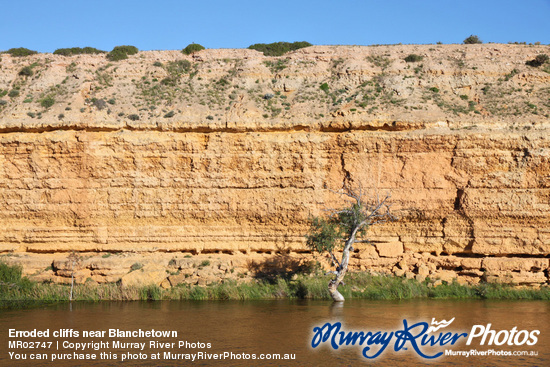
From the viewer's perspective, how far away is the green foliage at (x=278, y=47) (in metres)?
36.4

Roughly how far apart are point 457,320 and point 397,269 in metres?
5.79

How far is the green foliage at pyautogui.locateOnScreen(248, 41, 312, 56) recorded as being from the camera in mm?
36438

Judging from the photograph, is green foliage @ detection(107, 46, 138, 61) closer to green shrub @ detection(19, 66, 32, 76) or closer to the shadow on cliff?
green shrub @ detection(19, 66, 32, 76)

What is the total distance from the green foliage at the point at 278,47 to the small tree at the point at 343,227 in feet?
59.2

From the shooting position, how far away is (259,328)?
13.0 meters

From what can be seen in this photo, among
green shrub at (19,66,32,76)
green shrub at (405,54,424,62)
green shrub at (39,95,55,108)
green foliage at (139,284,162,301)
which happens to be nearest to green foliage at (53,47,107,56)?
green shrub at (19,66,32,76)

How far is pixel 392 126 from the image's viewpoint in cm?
2181

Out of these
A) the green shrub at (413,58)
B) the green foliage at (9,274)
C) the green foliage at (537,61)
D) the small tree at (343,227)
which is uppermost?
the green shrub at (413,58)

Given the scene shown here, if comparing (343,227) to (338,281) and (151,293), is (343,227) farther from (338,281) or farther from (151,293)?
(151,293)

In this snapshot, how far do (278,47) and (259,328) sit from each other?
2713cm

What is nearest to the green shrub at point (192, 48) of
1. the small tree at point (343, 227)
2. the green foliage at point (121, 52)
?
the green foliage at point (121, 52)

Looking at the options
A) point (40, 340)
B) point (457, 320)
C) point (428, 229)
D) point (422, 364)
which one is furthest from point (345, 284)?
point (40, 340)

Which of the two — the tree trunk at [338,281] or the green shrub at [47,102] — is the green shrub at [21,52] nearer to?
the green shrub at [47,102]

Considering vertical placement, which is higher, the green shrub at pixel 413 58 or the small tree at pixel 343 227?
the green shrub at pixel 413 58
